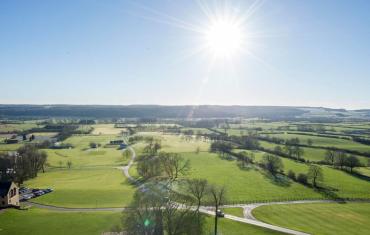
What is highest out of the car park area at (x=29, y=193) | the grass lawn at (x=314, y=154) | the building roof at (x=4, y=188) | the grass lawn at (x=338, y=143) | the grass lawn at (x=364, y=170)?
the grass lawn at (x=338, y=143)

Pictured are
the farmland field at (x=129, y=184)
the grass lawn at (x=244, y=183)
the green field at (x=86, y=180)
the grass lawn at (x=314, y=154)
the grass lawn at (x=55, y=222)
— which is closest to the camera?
the grass lawn at (x=55, y=222)

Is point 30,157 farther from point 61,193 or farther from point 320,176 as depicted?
point 320,176

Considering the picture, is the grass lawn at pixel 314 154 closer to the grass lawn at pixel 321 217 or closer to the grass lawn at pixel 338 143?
the grass lawn at pixel 338 143

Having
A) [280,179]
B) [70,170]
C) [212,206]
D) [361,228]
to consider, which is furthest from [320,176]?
[70,170]

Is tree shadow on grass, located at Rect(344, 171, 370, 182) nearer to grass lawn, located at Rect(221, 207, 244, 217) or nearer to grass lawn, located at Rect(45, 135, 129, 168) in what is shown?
grass lawn, located at Rect(221, 207, 244, 217)

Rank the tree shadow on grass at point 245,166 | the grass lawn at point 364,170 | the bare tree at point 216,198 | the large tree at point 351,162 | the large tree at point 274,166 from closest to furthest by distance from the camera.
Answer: the bare tree at point 216,198 → the grass lawn at point 364,170 → the large tree at point 274,166 → the tree shadow on grass at point 245,166 → the large tree at point 351,162

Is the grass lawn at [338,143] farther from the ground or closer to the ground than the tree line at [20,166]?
farther from the ground

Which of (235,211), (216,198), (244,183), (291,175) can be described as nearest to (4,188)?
(216,198)

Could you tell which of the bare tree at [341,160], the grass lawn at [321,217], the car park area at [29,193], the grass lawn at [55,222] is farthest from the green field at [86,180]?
the bare tree at [341,160]

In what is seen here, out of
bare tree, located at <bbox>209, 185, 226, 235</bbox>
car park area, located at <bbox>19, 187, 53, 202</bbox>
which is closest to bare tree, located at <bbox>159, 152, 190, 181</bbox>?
bare tree, located at <bbox>209, 185, 226, 235</bbox>
